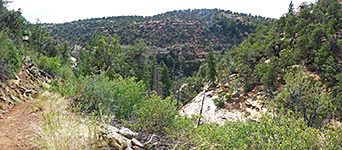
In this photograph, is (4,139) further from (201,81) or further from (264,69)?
(201,81)

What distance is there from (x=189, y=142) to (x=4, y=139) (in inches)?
154

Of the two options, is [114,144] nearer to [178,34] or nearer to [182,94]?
[182,94]

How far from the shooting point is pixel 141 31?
69000mm

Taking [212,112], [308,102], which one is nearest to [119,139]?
[308,102]

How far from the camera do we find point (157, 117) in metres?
4.89

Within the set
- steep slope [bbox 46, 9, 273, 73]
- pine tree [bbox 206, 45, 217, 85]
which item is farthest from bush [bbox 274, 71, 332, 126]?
steep slope [bbox 46, 9, 273, 73]

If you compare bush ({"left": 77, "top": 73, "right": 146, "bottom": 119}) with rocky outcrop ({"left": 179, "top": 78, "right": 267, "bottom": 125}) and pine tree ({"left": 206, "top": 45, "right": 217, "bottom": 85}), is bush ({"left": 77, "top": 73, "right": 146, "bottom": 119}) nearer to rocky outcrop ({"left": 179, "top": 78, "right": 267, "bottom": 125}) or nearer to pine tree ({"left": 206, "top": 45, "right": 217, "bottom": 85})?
rocky outcrop ({"left": 179, "top": 78, "right": 267, "bottom": 125})

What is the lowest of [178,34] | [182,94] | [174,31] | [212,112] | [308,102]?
[182,94]

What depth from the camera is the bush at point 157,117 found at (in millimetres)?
4605

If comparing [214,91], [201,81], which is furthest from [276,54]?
[201,81]

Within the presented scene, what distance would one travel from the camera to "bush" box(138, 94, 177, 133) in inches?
181

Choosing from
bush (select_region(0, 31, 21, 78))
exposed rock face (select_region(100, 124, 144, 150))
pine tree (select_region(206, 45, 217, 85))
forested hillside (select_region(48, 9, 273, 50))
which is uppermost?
forested hillside (select_region(48, 9, 273, 50))

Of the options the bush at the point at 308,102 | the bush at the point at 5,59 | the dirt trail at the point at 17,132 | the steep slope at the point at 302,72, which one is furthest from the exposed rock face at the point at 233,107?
the dirt trail at the point at 17,132

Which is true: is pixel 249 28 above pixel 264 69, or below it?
above
